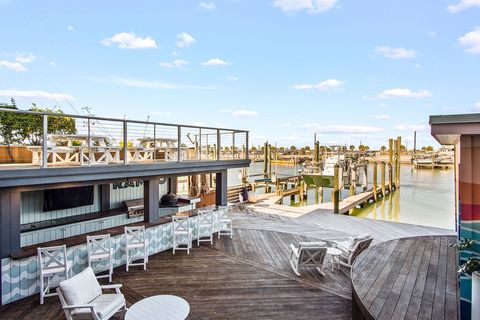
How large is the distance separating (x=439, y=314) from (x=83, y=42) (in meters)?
19.2

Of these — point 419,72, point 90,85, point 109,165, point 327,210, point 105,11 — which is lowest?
point 327,210

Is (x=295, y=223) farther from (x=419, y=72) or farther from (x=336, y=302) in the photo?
(x=419, y=72)

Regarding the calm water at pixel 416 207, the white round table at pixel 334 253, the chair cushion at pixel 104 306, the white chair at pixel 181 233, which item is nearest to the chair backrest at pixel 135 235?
the white chair at pixel 181 233

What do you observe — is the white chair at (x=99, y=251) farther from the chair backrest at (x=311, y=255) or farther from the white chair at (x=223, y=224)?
the chair backrest at (x=311, y=255)

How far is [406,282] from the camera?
184 inches

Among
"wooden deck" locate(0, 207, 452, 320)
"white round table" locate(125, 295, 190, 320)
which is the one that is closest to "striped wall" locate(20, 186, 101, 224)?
"wooden deck" locate(0, 207, 452, 320)

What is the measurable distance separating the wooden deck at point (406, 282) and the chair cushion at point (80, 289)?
4.25m

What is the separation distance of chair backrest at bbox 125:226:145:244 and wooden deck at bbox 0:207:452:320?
69 cm

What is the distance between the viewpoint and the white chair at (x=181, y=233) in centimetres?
783

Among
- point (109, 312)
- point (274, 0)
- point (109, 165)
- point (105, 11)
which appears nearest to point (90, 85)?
point (105, 11)

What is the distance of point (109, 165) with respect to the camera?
6.31 metres

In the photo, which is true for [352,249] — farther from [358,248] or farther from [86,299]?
[86,299]

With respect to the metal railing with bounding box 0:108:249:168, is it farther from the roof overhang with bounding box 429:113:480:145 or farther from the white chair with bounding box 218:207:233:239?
the roof overhang with bounding box 429:113:480:145

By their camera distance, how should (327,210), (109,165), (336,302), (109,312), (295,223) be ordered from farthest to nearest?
(327,210) < (295,223) < (109,165) < (336,302) < (109,312)
